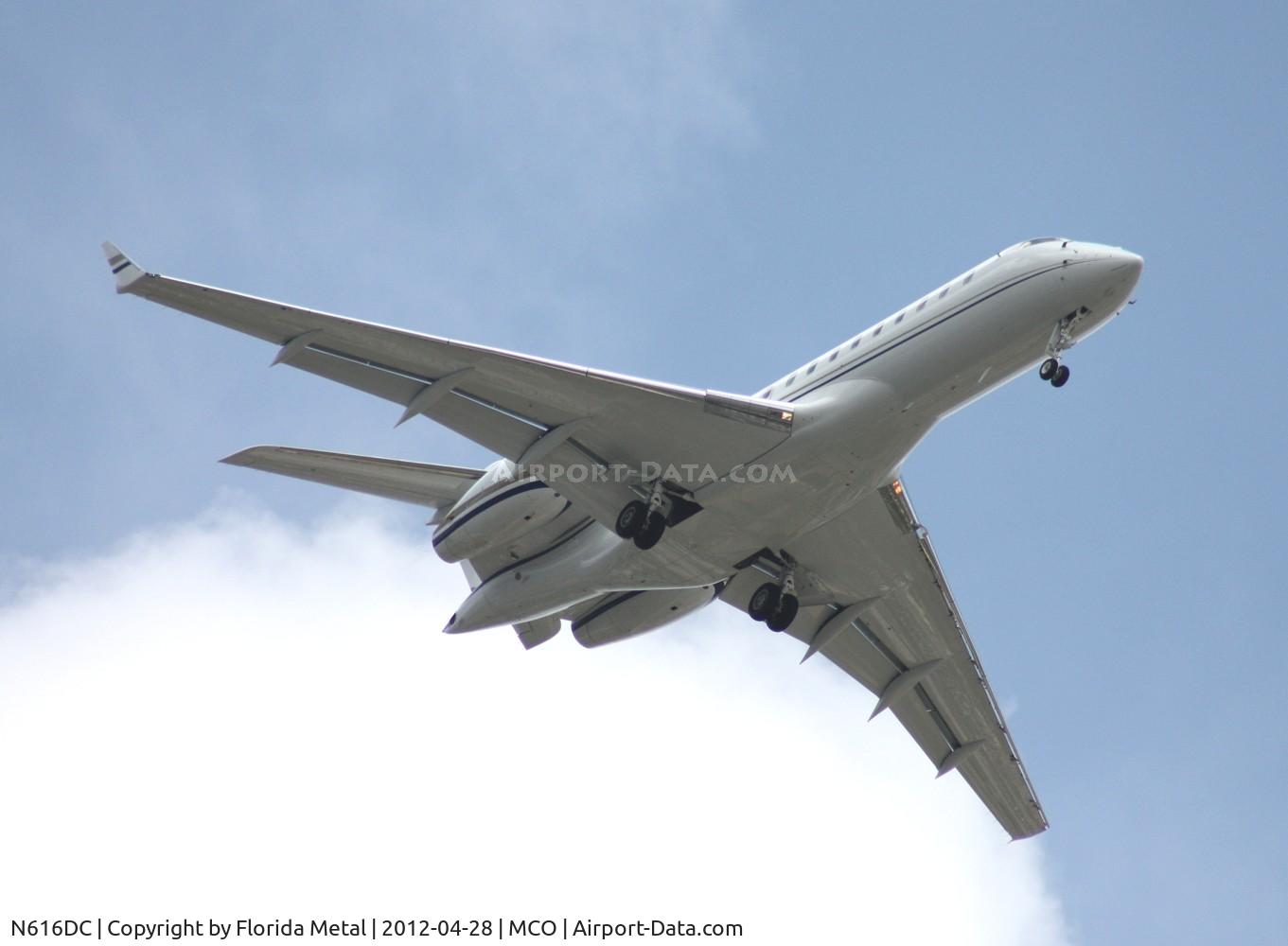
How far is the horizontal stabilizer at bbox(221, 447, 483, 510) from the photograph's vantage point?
92.8 ft

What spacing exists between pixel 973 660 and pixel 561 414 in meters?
11.4

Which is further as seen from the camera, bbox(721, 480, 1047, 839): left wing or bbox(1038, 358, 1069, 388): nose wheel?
bbox(721, 480, 1047, 839): left wing

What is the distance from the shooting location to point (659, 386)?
2552 cm

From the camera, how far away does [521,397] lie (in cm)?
2556

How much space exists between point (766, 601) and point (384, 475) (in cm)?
780

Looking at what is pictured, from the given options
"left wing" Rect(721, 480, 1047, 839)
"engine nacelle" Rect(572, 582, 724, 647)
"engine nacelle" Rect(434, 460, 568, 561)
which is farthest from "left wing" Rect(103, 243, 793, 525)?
"left wing" Rect(721, 480, 1047, 839)

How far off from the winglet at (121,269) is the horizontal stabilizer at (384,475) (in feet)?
18.7

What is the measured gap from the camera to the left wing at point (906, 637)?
2938 centimetres

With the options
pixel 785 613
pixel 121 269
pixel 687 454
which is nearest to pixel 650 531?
pixel 687 454

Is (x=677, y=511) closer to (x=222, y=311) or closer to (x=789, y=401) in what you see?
(x=789, y=401)

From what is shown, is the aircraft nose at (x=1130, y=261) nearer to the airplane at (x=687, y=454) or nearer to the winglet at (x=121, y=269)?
the airplane at (x=687, y=454)

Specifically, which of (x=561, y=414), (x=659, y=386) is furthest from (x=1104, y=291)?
(x=561, y=414)

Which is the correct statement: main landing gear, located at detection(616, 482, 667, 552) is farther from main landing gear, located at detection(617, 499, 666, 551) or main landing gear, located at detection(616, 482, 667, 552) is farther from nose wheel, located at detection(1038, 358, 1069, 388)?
nose wheel, located at detection(1038, 358, 1069, 388)

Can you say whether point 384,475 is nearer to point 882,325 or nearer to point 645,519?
point 645,519
